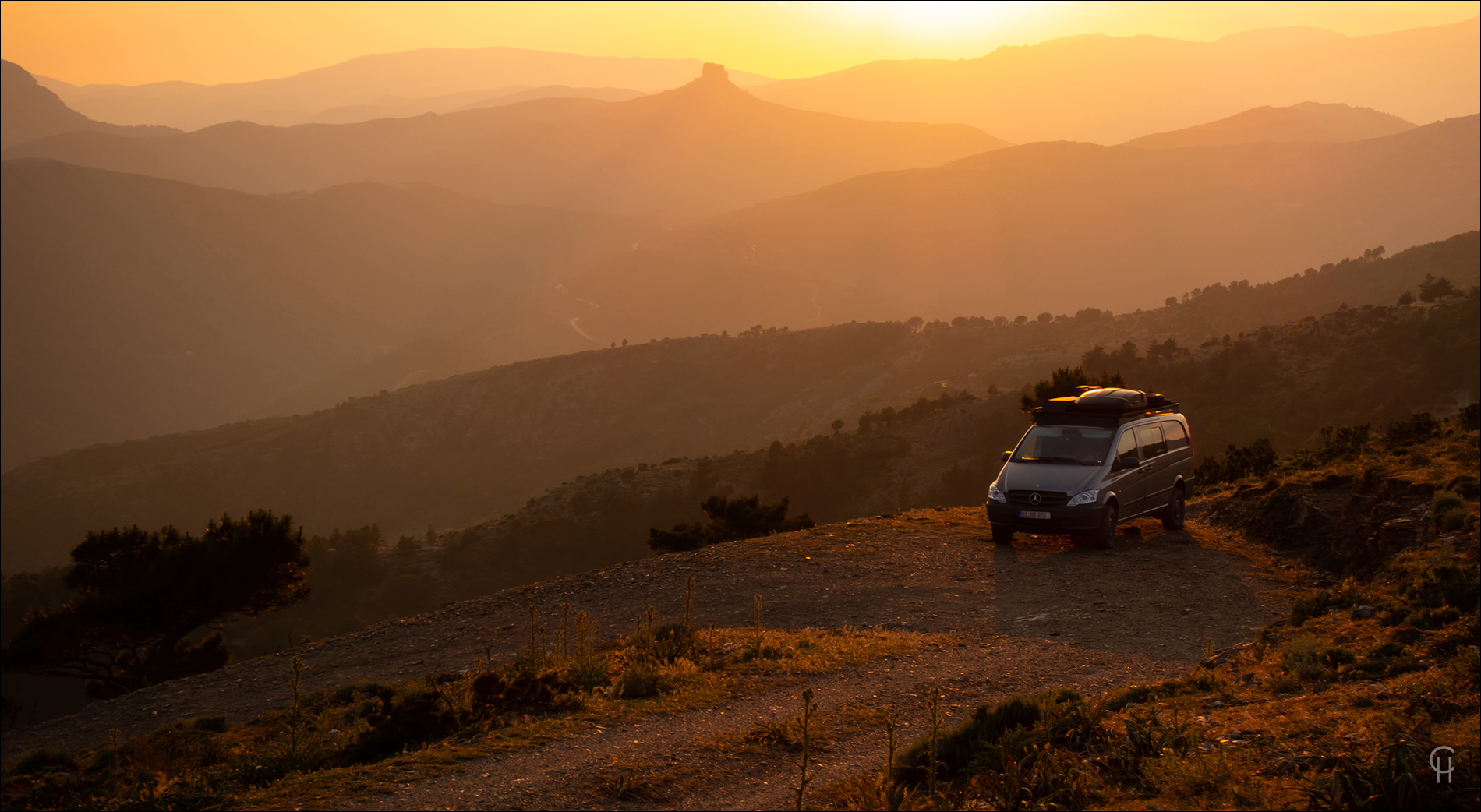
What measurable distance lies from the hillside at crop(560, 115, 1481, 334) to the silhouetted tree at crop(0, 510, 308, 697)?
11937 cm

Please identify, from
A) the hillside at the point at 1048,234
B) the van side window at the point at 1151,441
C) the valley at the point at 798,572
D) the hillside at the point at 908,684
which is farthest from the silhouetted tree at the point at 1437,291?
the hillside at the point at 1048,234

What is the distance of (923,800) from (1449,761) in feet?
7.99

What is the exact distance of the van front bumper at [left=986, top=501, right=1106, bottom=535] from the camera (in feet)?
43.3

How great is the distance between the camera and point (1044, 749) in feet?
17.4

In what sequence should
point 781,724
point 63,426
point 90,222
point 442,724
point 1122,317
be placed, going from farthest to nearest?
point 90,222 → point 63,426 → point 1122,317 → point 442,724 → point 781,724

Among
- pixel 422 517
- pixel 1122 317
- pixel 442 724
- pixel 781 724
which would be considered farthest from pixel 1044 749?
pixel 422 517

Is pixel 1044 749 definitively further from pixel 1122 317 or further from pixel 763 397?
pixel 763 397

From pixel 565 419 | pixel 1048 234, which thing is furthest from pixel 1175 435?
pixel 1048 234

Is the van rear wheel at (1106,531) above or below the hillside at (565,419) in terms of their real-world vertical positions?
below

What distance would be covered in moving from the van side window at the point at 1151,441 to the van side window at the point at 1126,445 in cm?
16

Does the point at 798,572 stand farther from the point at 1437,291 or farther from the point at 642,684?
the point at 1437,291

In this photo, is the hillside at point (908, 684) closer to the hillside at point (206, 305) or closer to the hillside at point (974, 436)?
the hillside at point (974, 436)

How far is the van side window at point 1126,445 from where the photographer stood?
1371 cm
